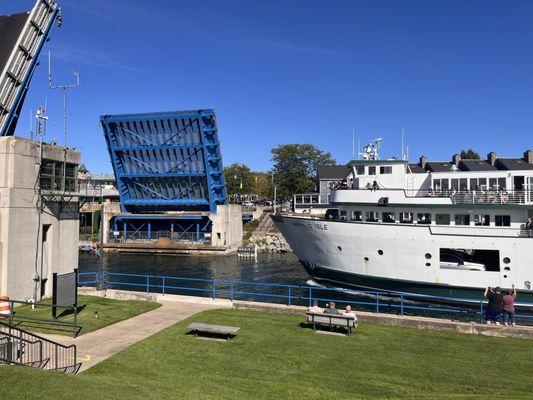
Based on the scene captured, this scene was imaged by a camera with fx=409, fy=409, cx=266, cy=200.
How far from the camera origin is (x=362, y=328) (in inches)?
474

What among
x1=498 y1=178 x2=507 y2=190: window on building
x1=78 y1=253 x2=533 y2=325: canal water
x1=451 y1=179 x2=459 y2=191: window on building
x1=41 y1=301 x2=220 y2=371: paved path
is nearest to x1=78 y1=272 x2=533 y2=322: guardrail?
x1=78 y1=253 x2=533 y2=325: canal water

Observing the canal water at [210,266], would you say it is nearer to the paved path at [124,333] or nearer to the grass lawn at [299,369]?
the paved path at [124,333]

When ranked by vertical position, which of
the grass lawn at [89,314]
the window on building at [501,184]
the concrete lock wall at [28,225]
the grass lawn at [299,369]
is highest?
the window on building at [501,184]

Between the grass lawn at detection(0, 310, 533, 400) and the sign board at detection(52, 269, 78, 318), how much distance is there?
318 centimetres

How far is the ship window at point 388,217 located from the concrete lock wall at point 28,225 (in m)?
16.6

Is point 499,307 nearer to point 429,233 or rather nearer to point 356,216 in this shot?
point 429,233

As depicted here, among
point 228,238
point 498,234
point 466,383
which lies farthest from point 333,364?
point 228,238

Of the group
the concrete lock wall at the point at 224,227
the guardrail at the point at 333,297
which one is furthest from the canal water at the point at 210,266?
the guardrail at the point at 333,297

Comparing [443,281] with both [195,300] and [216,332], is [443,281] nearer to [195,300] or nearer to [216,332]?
[195,300]

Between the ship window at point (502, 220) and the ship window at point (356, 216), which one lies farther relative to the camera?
the ship window at point (356, 216)

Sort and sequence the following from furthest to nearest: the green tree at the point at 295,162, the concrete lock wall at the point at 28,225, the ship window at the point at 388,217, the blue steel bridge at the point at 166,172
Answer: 1. the green tree at the point at 295,162
2. the blue steel bridge at the point at 166,172
3. the ship window at the point at 388,217
4. the concrete lock wall at the point at 28,225

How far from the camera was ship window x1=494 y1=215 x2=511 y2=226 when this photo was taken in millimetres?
21284

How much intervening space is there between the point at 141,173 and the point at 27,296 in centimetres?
3605

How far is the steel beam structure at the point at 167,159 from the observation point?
43281 mm
